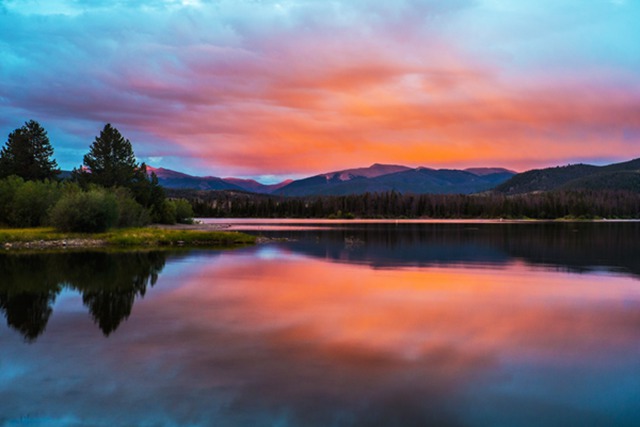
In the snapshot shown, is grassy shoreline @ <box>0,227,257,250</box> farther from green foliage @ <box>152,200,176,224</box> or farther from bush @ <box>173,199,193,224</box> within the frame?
bush @ <box>173,199,193,224</box>

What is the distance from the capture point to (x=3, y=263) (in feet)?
126

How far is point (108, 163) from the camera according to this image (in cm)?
9550

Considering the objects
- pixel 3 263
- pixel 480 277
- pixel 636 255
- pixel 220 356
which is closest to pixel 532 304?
pixel 480 277

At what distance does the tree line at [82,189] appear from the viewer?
62562 millimetres

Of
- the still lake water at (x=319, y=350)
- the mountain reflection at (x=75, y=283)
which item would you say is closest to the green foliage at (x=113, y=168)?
the mountain reflection at (x=75, y=283)

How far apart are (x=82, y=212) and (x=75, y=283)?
3553 centimetres

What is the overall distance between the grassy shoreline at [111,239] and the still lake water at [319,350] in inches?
1023

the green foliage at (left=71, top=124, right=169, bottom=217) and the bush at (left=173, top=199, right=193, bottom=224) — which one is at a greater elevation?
A: the green foliage at (left=71, top=124, right=169, bottom=217)

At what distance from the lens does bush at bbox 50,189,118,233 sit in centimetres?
6119

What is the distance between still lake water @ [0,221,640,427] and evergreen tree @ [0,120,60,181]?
62.9 m

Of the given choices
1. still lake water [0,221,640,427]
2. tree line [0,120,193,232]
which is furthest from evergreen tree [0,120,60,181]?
still lake water [0,221,640,427]

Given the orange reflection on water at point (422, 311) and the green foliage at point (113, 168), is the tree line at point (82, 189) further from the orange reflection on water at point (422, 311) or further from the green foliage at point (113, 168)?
the orange reflection on water at point (422, 311)

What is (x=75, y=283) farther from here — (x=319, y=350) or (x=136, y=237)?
(x=136, y=237)

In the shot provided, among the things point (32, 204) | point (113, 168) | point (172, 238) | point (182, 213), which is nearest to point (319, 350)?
point (172, 238)
